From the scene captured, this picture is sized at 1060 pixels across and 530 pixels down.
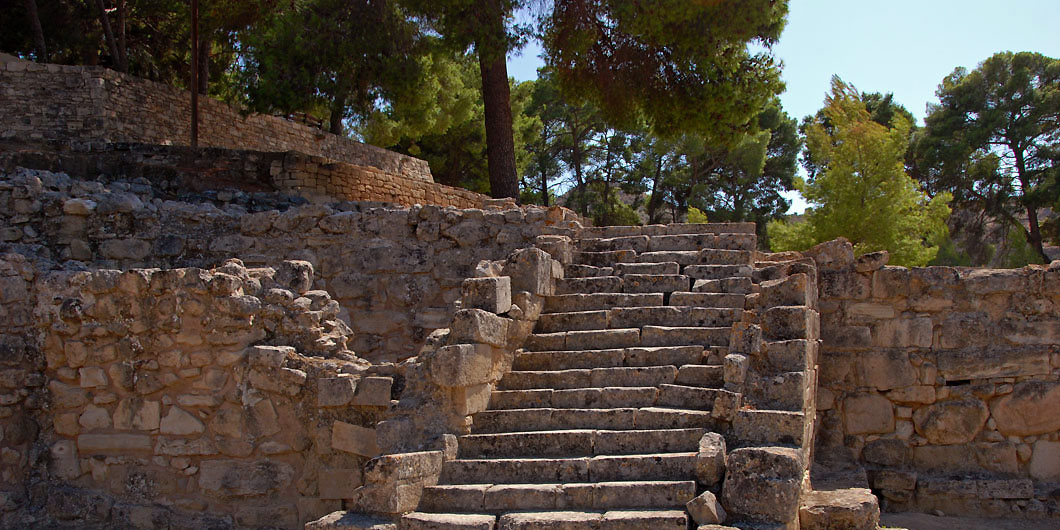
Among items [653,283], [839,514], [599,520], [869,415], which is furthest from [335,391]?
[869,415]

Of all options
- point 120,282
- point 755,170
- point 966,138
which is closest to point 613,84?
point 120,282

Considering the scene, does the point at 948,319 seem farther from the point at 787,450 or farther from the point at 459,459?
the point at 459,459

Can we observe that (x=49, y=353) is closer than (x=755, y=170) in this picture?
Yes

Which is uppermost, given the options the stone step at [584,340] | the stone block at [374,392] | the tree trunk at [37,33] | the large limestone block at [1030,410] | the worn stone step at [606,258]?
the tree trunk at [37,33]

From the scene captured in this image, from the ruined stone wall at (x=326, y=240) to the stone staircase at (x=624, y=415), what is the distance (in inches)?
57.0

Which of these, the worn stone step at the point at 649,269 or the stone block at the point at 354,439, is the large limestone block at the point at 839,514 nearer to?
the worn stone step at the point at 649,269

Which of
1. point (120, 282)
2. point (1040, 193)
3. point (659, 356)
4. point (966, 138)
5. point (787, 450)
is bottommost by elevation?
point (787, 450)

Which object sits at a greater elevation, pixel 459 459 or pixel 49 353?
pixel 49 353

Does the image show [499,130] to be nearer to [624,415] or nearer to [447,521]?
[624,415]

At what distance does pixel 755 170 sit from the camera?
1059 inches

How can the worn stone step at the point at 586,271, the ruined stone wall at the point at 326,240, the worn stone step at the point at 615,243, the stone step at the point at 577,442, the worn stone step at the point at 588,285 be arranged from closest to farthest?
the stone step at the point at 577,442
the worn stone step at the point at 588,285
the worn stone step at the point at 586,271
the worn stone step at the point at 615,243
the ruined stone wall at the point at 326,240

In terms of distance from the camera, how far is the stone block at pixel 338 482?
20.3ft

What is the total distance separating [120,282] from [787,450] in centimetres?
499

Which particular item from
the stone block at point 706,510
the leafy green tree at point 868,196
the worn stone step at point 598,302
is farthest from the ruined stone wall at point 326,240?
the leafy green tree at point 868,196
